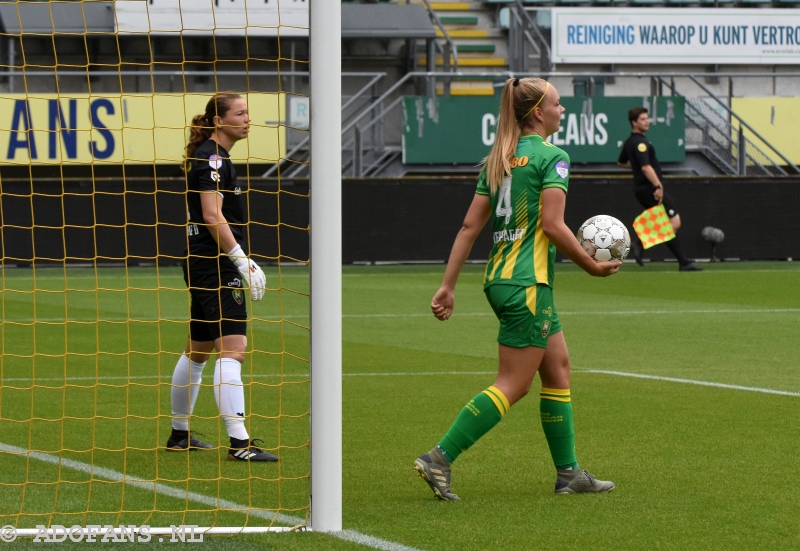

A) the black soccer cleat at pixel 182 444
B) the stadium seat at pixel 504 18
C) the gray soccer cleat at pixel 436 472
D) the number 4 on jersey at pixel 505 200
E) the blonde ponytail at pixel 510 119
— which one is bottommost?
the black soccer cleat at pixel 182 444

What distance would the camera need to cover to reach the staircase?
27562mm

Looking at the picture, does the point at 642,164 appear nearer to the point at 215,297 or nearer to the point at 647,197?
the point at 647,197

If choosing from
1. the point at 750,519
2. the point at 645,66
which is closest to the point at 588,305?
the point at 750,519

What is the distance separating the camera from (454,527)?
16.1ft

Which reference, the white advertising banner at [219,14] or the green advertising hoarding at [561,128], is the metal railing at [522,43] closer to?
the green advertising hoarding at [561,128]

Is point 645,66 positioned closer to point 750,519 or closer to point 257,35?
point 257,35

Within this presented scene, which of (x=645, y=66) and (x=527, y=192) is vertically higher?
(x=645, y=66)

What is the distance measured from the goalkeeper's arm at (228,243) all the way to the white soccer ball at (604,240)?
1560 millimetres

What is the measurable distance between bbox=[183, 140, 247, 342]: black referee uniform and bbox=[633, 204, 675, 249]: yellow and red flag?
1265 cm

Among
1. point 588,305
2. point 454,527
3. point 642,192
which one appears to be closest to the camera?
point 454,527

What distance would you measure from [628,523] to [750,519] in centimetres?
47

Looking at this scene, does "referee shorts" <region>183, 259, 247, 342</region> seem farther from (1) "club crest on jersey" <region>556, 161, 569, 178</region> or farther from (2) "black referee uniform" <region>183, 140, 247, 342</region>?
(1) "club crest on jersey" <region>556, 161, 569, 178</region>

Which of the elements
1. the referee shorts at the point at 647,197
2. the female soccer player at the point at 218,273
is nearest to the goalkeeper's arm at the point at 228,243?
the female soccer player at the point at 218,273

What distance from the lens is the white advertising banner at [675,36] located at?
2752 centimetres
